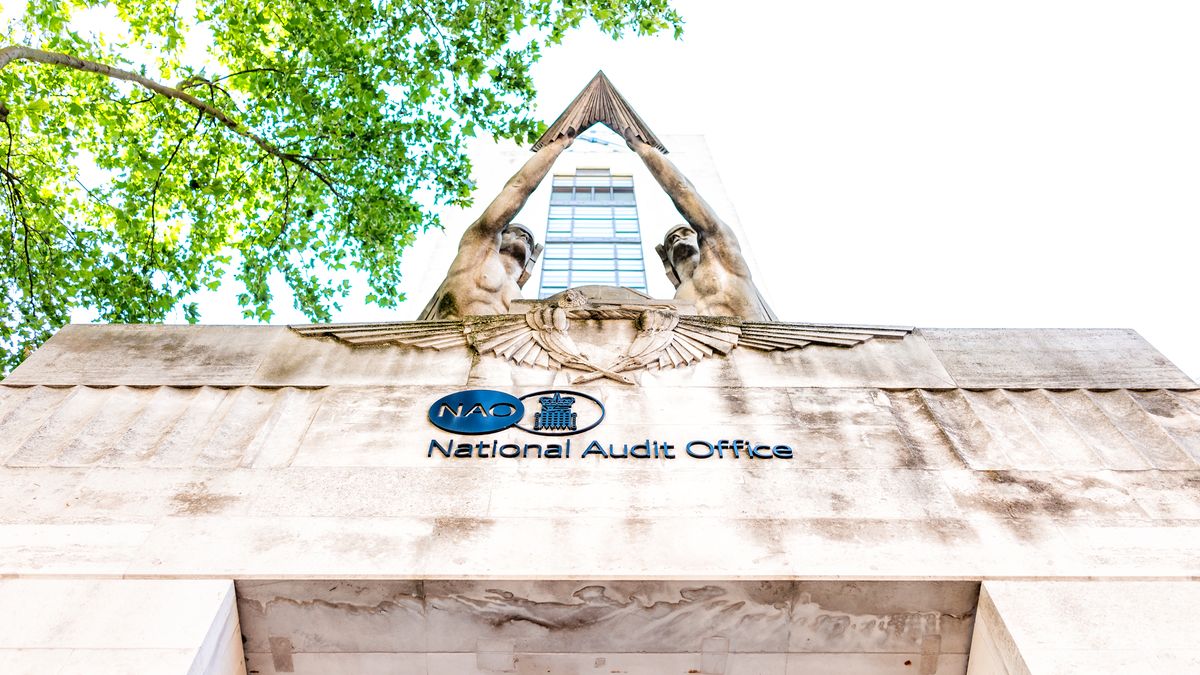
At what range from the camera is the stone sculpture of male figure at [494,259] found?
9.31 metres

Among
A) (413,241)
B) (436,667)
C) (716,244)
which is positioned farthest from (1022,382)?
(413,241)

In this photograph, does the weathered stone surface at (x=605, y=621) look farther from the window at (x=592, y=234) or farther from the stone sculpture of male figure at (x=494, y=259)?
the window at (x=592, y=234)

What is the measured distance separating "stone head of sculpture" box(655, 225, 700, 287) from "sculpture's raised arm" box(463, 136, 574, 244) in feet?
5.85

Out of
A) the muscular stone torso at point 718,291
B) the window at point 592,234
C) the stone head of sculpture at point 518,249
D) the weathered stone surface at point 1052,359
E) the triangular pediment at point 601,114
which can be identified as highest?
the window at point 592,234

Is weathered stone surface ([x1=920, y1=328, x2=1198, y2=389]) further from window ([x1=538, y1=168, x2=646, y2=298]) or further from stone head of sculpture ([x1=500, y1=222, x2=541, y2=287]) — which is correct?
window ([x1=538, y1=168, x2=646, y2=298])

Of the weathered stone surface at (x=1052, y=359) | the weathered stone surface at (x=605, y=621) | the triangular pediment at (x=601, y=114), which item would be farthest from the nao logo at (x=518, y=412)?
the triangular pediment at (x=601, y=114)

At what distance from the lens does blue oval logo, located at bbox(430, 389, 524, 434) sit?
22.7ft

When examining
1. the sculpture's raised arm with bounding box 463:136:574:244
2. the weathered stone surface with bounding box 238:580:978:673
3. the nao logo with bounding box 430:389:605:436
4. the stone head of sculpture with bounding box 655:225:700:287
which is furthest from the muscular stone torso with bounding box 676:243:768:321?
the weathered stone surface with bounding box 238:580:978:673

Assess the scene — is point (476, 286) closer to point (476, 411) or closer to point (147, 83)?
point (476, 411)

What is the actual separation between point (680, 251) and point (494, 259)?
2.38 metres

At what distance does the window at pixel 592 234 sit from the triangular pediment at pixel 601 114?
30.9 ft

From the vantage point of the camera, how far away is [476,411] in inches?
280

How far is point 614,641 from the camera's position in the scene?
5602mm

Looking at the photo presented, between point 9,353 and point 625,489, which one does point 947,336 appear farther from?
point 9,353
